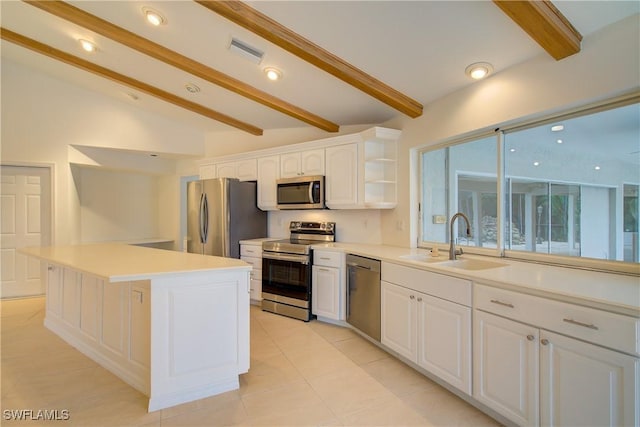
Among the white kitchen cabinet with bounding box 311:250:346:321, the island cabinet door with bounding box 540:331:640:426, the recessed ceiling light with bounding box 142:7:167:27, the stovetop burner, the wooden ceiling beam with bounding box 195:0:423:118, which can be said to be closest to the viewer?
the island cabinet door with bounding box 540:331:640:426

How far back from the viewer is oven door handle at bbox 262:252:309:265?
3496mm

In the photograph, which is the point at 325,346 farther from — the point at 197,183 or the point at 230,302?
the point at 197,183

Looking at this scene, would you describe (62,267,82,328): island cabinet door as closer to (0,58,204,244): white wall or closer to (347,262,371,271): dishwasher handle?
(0,58,204,244): white wall

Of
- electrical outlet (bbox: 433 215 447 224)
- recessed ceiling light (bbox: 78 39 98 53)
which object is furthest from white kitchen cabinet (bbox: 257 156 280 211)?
recessed ceiling light (bbox: 78 39 98 53)

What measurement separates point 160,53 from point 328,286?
2.97 metres

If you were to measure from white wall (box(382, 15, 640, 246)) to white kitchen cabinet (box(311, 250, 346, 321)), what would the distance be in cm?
80

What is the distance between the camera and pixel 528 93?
2.12 meters

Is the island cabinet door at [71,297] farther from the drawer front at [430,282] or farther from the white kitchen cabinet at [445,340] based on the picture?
the white kitchen cabinet at [445,340]

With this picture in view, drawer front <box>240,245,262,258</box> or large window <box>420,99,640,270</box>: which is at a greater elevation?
large window <box>420,99,640,270</box>

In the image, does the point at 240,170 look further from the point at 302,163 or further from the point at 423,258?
the point at 423,258

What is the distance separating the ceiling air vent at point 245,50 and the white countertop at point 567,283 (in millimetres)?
2276

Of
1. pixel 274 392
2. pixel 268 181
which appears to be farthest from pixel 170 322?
pixel 268 181

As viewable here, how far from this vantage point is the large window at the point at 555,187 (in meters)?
1.83

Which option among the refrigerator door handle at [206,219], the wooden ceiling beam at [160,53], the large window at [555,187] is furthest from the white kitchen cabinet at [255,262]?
the large window at [555,187]
